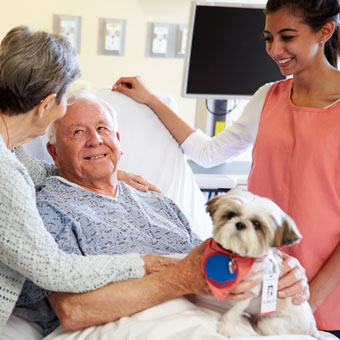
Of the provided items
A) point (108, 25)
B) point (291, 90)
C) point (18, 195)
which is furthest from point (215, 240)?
point (108, 25)

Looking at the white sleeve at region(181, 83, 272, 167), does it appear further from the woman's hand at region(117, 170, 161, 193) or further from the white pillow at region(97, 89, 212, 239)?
the woman's hand at region(117, 170, 161, 193)

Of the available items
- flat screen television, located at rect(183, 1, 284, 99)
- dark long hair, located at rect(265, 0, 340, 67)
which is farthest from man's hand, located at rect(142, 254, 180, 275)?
flat screen television, located at rect(183, 1, 284, 99)

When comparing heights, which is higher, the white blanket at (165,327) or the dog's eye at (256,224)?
the dog's eye at (256,224)

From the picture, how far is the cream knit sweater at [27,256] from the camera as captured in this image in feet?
4.30

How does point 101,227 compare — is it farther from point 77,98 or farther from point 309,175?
point 309,175

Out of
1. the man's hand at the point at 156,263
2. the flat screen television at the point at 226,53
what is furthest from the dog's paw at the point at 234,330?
the flat screen television at the point at 226,53

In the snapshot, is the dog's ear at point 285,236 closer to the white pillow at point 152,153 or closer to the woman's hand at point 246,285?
the woman's hand at point 246,285

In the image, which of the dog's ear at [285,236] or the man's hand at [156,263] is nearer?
the dog's ear at [285,236]

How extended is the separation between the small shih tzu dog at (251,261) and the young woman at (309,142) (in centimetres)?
29

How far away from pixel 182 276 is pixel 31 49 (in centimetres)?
72

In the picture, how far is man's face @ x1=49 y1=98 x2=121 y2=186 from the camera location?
1854mm

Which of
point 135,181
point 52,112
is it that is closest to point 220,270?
point 52,112

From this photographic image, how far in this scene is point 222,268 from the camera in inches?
54.9

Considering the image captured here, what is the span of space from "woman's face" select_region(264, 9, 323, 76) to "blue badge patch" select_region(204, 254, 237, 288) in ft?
2.49
